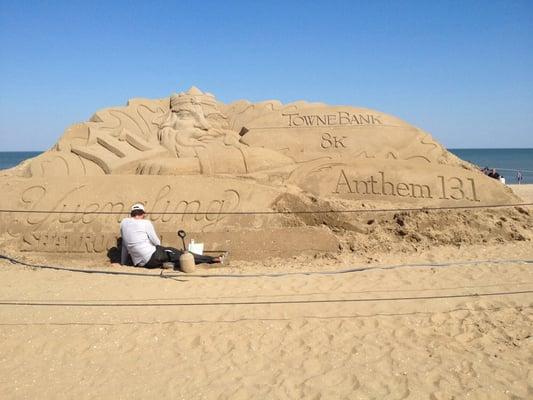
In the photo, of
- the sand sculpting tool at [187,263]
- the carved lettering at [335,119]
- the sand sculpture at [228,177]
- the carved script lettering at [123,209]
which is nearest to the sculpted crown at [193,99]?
the sand sculpture at [228,177]

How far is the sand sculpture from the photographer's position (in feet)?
18.8

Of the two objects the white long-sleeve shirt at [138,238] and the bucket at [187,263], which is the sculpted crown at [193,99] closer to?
the white long-sleeve shirt at [138,238]

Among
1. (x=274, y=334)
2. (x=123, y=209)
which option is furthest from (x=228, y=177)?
(x=274, y=334)

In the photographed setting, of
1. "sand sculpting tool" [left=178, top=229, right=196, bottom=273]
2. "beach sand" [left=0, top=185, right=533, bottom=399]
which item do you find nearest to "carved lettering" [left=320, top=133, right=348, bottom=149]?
"beach sand" [left=0, top=185, right=533, bottom=399]

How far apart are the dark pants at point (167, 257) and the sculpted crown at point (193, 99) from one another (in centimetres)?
390

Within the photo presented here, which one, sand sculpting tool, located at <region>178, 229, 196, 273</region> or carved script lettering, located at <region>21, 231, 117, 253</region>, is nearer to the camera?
sand sculpting tool, located at <region>178, 229, 196, 273</region>

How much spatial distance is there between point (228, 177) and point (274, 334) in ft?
10.8

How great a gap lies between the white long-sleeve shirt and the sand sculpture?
0.60 meters

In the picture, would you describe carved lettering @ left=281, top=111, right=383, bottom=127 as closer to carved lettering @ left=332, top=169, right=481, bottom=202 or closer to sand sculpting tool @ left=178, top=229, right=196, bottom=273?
carved lettering @ left=332, top=169, right=481, bottom=202

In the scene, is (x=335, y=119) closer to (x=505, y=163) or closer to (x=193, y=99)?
(x=193, y=99)

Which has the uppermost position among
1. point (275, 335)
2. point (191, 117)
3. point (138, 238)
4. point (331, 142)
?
point (191, 117)

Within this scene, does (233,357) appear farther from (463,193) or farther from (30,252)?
(463,193)

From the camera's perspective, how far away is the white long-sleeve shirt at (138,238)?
4.90 m

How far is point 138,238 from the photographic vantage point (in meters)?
4.92
